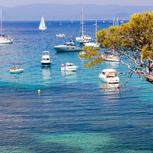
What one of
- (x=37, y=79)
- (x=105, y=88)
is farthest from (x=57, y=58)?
(x=105, y=88)

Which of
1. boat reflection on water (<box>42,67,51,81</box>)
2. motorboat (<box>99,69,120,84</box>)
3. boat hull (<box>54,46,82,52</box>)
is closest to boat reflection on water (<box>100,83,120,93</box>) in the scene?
motorboat (<box>99,69,120,84</box>)

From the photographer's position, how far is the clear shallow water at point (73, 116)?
53469mm

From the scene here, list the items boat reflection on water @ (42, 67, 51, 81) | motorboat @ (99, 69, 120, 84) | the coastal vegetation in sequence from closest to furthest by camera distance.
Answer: the coastal vegetation < motorboat @ (99, 69, 120, 84) < boat reflection on water @ (42, 67, 51, 81)

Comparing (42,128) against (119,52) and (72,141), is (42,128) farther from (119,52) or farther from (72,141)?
(119,52)

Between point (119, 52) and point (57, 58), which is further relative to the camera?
point (57, 58)

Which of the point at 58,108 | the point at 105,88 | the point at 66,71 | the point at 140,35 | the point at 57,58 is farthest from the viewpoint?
the point at 57,58

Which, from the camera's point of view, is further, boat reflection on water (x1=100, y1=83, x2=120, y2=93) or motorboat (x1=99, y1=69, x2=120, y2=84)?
motorboat (x1=99, y1=69, x2=120, y2=84)

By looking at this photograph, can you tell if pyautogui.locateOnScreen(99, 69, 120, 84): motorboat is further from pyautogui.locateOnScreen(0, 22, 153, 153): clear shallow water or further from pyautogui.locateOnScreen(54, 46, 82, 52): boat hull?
pyautogui.locateOnScreen(54, 46, 82, 52): boat hull

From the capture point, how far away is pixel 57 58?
6437 inches

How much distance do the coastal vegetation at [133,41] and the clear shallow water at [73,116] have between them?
13358 mm

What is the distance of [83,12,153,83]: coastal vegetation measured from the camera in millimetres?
38562

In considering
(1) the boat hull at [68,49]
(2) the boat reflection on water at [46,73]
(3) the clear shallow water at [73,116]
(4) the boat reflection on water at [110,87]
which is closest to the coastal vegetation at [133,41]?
(3) the clear shallow water at [73,116]

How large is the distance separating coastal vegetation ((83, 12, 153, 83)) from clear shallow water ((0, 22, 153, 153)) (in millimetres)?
13358

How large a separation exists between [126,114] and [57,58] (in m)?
95.1
